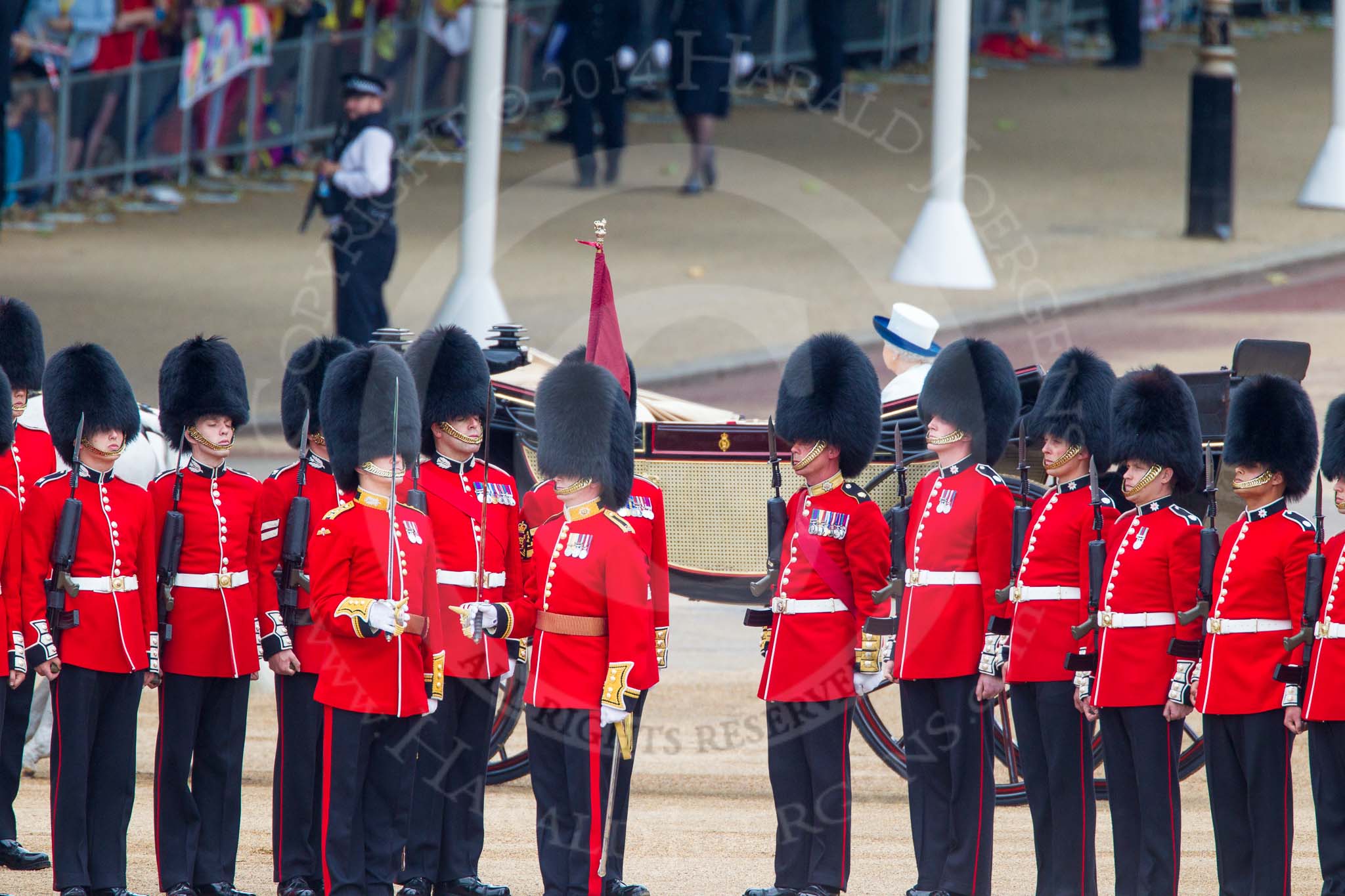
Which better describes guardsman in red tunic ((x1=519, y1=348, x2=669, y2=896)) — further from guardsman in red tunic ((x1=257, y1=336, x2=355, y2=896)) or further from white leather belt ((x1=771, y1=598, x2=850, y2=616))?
guardsman in red tunic ((x1=257, y1=336, x2=355, y2=896))

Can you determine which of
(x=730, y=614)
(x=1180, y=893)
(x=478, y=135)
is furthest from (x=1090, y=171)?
(x=1180, y=893)

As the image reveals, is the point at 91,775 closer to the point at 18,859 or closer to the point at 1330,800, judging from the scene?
the point at 18,859

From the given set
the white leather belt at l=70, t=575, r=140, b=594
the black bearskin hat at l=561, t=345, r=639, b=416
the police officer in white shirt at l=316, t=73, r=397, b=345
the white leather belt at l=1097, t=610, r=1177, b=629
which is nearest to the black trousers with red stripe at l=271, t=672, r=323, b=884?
the white leather belt at l=70, t=575, r=140, b=594

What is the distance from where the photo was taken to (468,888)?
17.5 ft

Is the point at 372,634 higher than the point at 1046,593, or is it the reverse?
the point at 1046,593

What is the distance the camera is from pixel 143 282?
12352 millimetres

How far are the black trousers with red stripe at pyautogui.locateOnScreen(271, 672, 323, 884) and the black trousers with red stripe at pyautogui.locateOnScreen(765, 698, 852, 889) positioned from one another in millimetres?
1109

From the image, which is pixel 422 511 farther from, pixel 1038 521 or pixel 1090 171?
pixel 1090 171

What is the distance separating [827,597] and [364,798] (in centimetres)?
122

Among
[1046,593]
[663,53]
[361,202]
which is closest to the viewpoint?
[1046,593]

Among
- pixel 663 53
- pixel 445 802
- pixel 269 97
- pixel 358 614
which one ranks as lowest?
pixel 445 802

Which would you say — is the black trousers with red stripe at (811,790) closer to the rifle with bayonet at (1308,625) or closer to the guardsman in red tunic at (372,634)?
the guardsman in red tunic at (372,634)

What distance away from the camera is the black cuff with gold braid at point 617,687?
504 centimetres

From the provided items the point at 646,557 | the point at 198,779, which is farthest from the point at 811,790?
the point at 198,779
